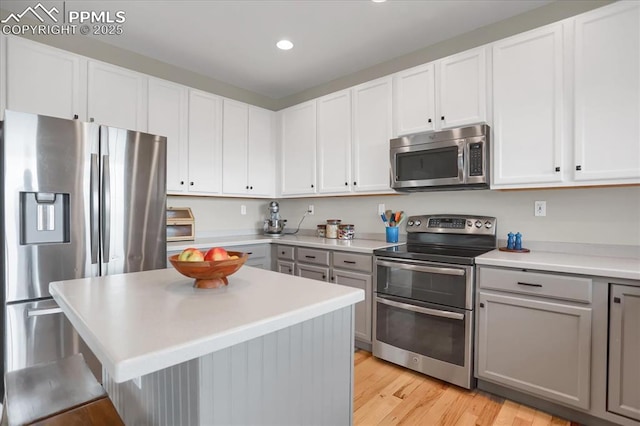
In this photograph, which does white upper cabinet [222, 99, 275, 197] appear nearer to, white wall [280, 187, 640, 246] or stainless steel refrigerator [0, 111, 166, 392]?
stainless steel refrigerator [0, 111, 166, 392]

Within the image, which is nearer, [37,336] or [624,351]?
[624,351]

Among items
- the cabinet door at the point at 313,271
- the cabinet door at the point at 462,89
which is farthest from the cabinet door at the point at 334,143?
the cabinet door at the point at 462,89

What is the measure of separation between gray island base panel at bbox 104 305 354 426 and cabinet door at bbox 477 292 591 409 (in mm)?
1232

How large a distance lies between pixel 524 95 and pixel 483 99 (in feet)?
0.84

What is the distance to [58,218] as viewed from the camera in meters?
1.98

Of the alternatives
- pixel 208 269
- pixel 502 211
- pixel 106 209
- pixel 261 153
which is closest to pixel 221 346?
pixel 208 269

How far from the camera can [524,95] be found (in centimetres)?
216

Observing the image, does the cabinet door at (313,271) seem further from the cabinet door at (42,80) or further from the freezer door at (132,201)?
the cabinet door at (42,80)

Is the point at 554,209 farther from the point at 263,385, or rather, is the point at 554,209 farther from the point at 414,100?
the point at 263,385

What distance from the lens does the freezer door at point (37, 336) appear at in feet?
6.07

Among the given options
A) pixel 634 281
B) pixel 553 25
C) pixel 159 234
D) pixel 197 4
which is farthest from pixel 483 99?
pixel 159 234

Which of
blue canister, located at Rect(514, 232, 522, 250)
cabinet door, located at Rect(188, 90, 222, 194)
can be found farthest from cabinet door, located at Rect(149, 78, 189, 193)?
blue canister, located at Rect(514, 232, 522, 250)

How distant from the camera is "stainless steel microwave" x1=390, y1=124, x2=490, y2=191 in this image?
→ 7.57ft

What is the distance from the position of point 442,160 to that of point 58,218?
262 cm
